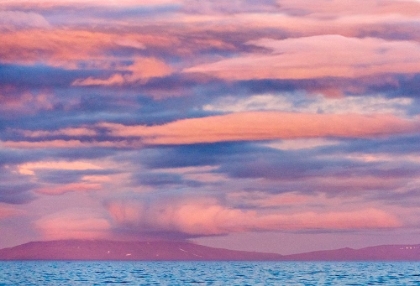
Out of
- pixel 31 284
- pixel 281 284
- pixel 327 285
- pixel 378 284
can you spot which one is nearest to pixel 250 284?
pixel 281 284

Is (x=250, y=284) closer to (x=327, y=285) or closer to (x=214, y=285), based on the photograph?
(x=214, y=285)

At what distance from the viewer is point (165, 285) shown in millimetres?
101625

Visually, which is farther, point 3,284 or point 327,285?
point 3,284

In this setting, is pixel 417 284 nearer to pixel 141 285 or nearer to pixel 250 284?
pixel 250 284

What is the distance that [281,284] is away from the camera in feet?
329

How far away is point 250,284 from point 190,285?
8.79 m

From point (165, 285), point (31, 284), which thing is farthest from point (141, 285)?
point (31, 284)

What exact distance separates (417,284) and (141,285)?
132ft

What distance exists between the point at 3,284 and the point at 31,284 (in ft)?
19.6

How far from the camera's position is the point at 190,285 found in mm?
102375

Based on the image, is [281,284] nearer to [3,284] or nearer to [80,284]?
[80,284]

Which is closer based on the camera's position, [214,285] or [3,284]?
[214,285]

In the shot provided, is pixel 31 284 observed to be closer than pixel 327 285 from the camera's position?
No

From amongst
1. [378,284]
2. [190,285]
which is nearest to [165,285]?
[190,285]
